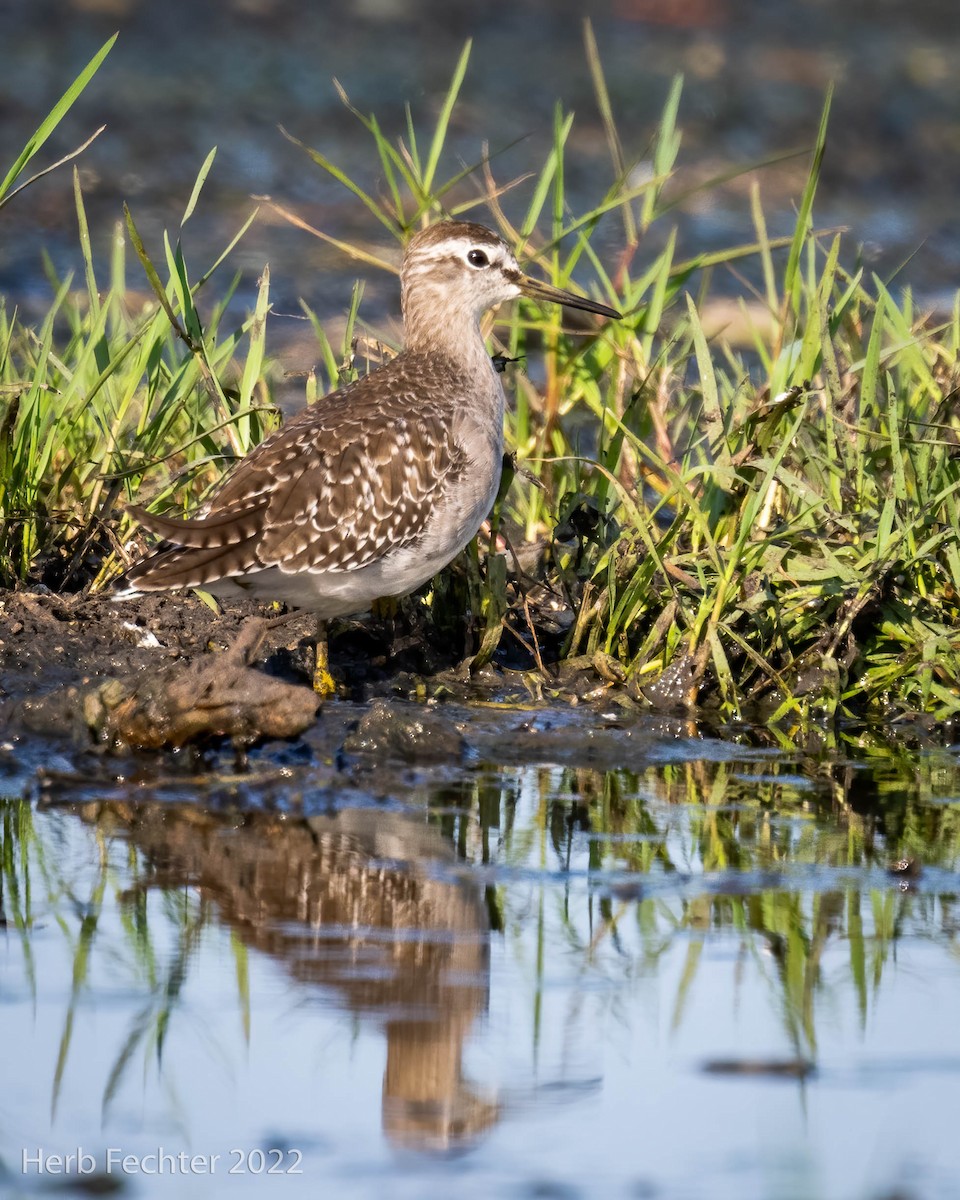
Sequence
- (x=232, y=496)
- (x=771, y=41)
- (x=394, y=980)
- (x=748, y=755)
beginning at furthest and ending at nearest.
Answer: (x=771, y=41) < (x=232, y=496) < (x=748, y=755) < (x=394, y=980)

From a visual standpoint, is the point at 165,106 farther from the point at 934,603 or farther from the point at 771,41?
the point at 934,603

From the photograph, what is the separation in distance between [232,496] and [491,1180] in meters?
3.46

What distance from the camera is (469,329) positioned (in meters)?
7.10

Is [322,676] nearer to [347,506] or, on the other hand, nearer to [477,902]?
[347,506]

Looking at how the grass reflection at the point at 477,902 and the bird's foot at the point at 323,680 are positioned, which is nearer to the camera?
the grass reflection at the point at 477,902

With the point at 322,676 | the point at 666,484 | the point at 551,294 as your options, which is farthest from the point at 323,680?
the point at 666,484

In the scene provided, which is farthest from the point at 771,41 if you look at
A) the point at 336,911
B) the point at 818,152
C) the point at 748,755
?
the point at 336,911

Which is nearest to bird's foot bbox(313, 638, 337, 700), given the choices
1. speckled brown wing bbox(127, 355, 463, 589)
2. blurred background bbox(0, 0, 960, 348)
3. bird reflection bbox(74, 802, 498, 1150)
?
speckled brown wing bbox(127, 355, 463, 589)

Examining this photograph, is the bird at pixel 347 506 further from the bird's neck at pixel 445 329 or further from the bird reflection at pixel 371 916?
the bird reflection at pixel 371 916

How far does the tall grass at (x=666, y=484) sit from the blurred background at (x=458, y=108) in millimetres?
5308

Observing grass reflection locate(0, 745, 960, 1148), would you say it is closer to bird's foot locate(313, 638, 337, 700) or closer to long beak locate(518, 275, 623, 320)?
bird's foot locate(313, 638, 337, 700)

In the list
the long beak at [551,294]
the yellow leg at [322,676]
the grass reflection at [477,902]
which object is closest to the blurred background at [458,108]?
the long beak at [551,294]

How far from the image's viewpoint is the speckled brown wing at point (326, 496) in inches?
240

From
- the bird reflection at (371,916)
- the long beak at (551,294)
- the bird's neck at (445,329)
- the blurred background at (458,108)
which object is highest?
the blurred background at (458,108)
